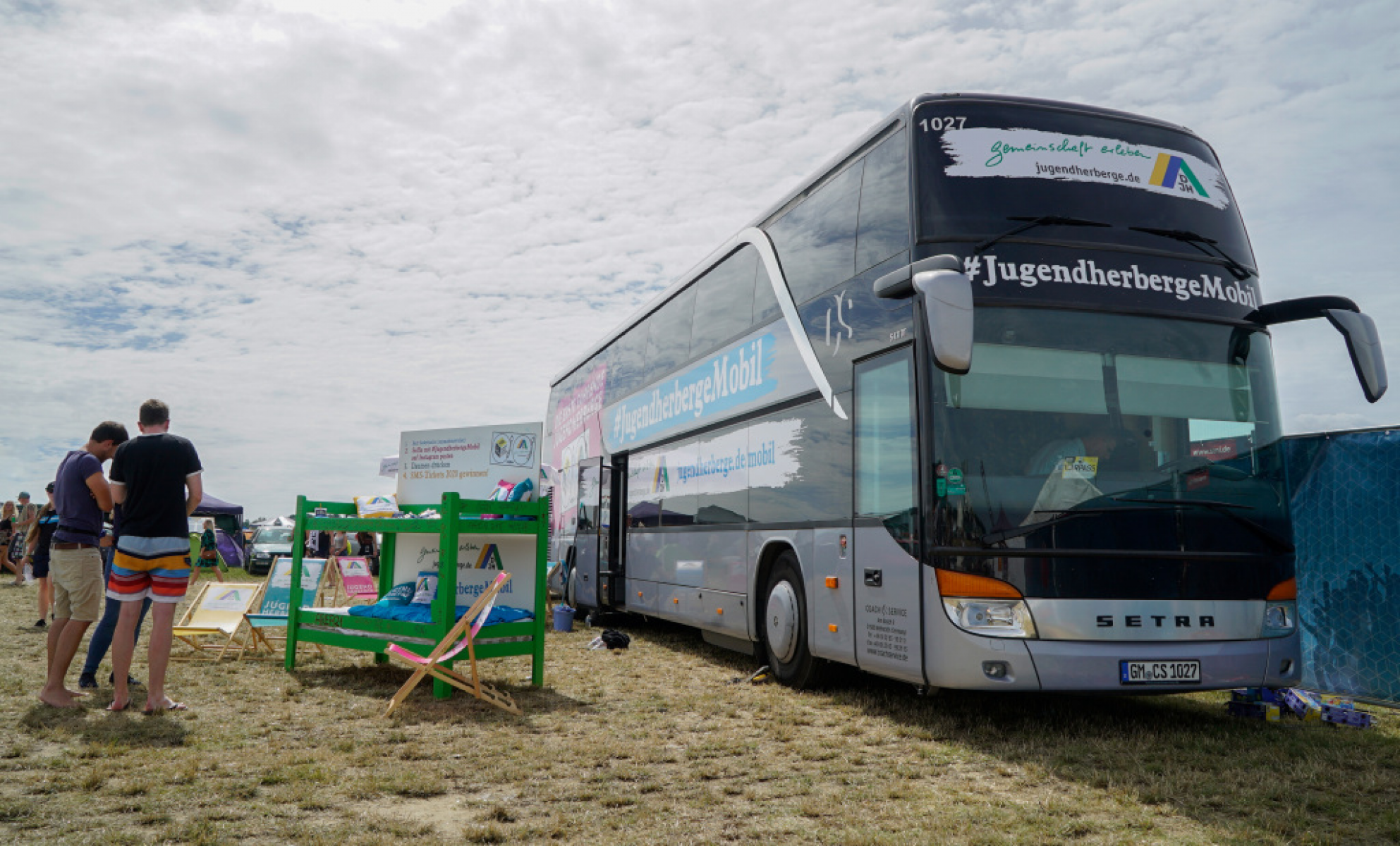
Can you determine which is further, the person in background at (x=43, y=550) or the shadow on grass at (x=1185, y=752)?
the person in background at (x=43, y=550)

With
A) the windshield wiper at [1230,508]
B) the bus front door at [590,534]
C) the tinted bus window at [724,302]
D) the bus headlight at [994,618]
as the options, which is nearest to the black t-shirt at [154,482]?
the tinted bus window at [724,302]

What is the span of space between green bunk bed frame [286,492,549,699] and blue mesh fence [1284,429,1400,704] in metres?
5.70

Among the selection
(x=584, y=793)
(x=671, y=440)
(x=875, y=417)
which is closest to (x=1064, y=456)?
(x=875, y=417)

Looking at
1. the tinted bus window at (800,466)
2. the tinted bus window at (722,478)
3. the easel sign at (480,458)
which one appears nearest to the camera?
the tinted bus window at (800,466)

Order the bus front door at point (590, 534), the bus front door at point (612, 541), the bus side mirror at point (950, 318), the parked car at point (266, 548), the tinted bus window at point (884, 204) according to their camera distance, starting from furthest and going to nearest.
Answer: the parked car at point (266, 548) < the bus front door at point (590, 534) < the bus front door at point (612, 541) < the tinted bus window at point (884, 204) < the bus side mirror at point (950, 318)

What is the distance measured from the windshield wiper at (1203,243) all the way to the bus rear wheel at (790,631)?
361cm

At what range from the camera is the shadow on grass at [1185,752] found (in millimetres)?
4543

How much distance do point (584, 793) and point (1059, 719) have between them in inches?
138

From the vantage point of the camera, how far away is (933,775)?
5.32 m

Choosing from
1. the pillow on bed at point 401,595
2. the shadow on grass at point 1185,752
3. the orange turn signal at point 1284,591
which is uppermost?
the orange turn signal at point 1284,591

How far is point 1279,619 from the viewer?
631cm

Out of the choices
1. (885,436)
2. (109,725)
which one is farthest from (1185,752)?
(109,725)

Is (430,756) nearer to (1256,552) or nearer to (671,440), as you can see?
(1256,552)

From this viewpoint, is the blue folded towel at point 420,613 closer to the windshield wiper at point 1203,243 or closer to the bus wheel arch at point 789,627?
the bus wheel arch at point 789,627
